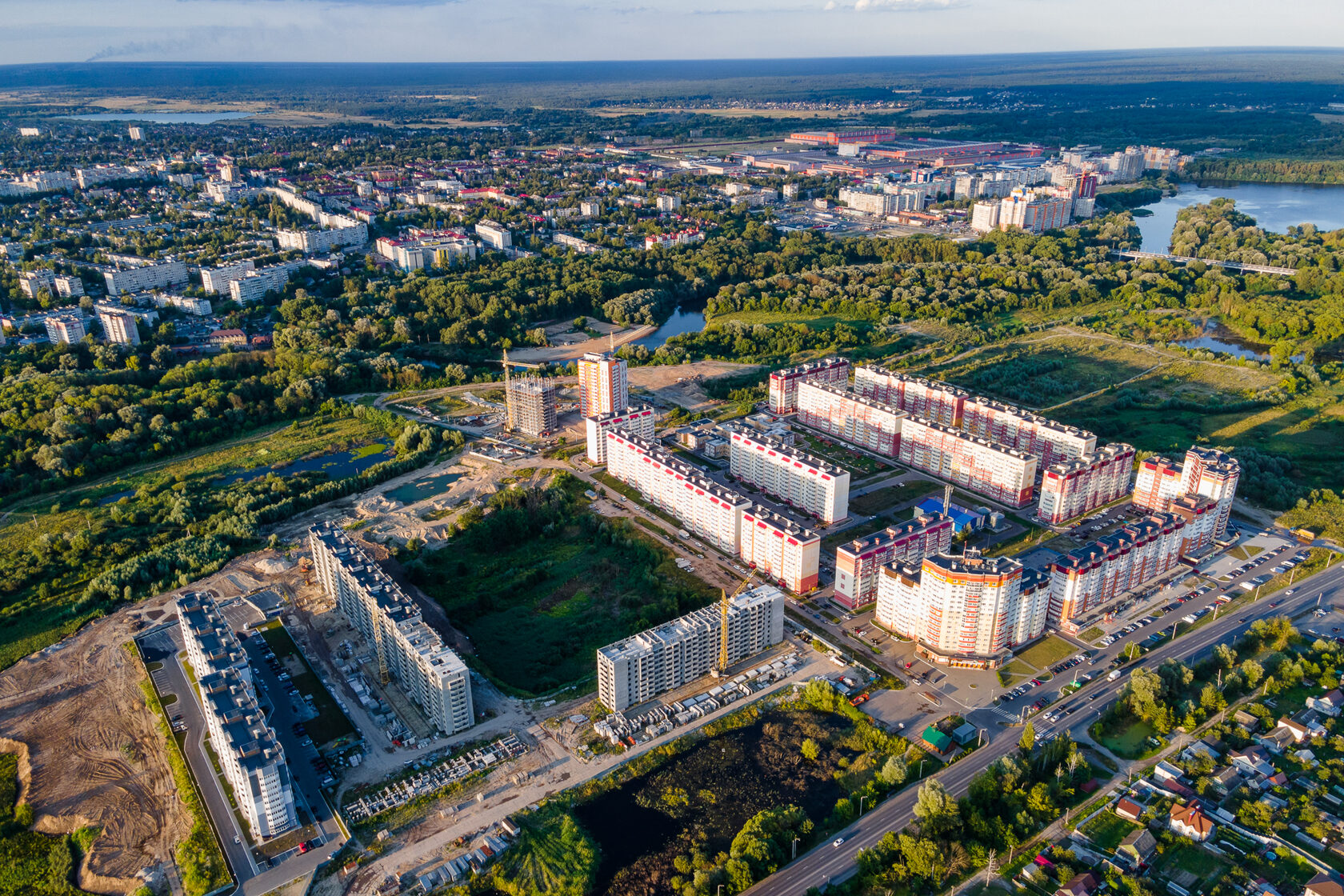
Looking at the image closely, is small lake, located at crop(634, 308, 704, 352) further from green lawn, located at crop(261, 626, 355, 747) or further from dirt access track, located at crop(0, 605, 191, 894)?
dirt access track, located at crop(0, 605, 191, 894)

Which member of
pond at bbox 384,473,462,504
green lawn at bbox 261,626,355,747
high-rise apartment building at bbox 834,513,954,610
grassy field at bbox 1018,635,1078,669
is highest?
high-rise apartment building at bbox 834,513,954,610

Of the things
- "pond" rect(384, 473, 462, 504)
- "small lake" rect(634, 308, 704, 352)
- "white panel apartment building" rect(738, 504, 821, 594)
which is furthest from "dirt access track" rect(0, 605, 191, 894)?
"small lake" rect(634, 308, 704, 352)

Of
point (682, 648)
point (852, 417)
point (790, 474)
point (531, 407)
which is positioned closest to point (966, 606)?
point (682, 648)

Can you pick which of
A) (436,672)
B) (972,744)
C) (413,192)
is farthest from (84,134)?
(972,744)

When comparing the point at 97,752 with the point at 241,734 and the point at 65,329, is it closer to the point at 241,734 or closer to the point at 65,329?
the point at 241,734

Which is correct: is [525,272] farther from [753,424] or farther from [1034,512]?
[1034,512]

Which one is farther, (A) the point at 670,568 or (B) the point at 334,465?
(B) the point at 334,465

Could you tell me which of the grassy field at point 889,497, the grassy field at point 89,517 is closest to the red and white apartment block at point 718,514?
the grassy field at point 889,497
